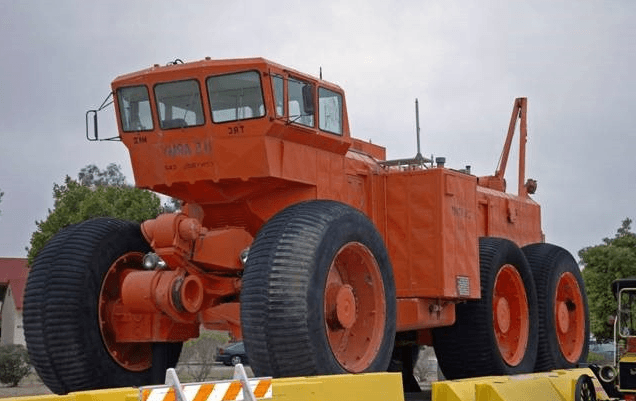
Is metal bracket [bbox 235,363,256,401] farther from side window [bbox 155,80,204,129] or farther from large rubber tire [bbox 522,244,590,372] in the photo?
large rubber tire [bbox 522,244,590,372]

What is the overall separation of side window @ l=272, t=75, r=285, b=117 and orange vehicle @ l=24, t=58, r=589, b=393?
0.03 metres

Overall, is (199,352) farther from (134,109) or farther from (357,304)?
(357,304)

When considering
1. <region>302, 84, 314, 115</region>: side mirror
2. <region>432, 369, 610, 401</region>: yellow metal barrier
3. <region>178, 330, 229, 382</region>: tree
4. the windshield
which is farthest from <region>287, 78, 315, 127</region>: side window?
<region>178, 330, 229, 382</region>: tree

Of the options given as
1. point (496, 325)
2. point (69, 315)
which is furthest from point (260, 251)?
point (496, 325)

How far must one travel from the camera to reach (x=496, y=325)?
13.5 m

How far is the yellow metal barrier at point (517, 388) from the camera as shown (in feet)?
32.1

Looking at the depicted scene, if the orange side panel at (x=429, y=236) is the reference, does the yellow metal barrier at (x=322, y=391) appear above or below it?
below

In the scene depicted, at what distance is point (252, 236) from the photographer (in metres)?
11.8

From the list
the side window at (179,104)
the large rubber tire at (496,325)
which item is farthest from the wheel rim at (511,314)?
the side window at (179,104)

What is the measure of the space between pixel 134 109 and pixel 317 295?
3381 millimetres

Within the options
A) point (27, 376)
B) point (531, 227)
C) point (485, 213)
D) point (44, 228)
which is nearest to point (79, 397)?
point (485, 213)

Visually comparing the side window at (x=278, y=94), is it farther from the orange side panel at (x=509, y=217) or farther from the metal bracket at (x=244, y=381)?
the metal bracket at (x=244, y=381)

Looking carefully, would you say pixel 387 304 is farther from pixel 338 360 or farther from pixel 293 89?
pixel 293 89

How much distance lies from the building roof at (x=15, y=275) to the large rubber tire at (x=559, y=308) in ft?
141
